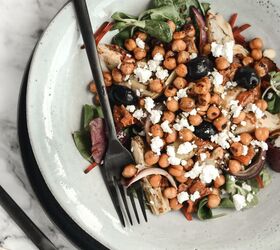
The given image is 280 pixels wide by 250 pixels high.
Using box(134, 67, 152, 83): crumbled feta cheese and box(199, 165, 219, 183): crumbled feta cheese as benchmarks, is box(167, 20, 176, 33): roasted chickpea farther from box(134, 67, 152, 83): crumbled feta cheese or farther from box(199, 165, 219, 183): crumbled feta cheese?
box(199, 165, 219, 183): crumbled feta cheese

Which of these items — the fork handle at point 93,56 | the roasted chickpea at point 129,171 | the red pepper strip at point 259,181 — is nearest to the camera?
the fork handle at point 93,56

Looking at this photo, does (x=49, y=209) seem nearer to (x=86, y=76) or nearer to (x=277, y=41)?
(x=86, y=76)

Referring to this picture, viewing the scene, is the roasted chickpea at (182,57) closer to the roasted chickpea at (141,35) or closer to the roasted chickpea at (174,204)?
the roasted chickpea at (141,35)

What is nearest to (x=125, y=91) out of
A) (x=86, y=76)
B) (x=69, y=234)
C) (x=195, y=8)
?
(x=86, y=76)

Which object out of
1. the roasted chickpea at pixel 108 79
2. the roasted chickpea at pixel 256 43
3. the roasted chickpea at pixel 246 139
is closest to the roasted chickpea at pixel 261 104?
the roasted chickpea at pixel 246 139

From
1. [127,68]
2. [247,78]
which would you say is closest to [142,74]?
[127,68]

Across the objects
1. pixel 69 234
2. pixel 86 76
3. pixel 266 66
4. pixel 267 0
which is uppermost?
pixel 267 0
